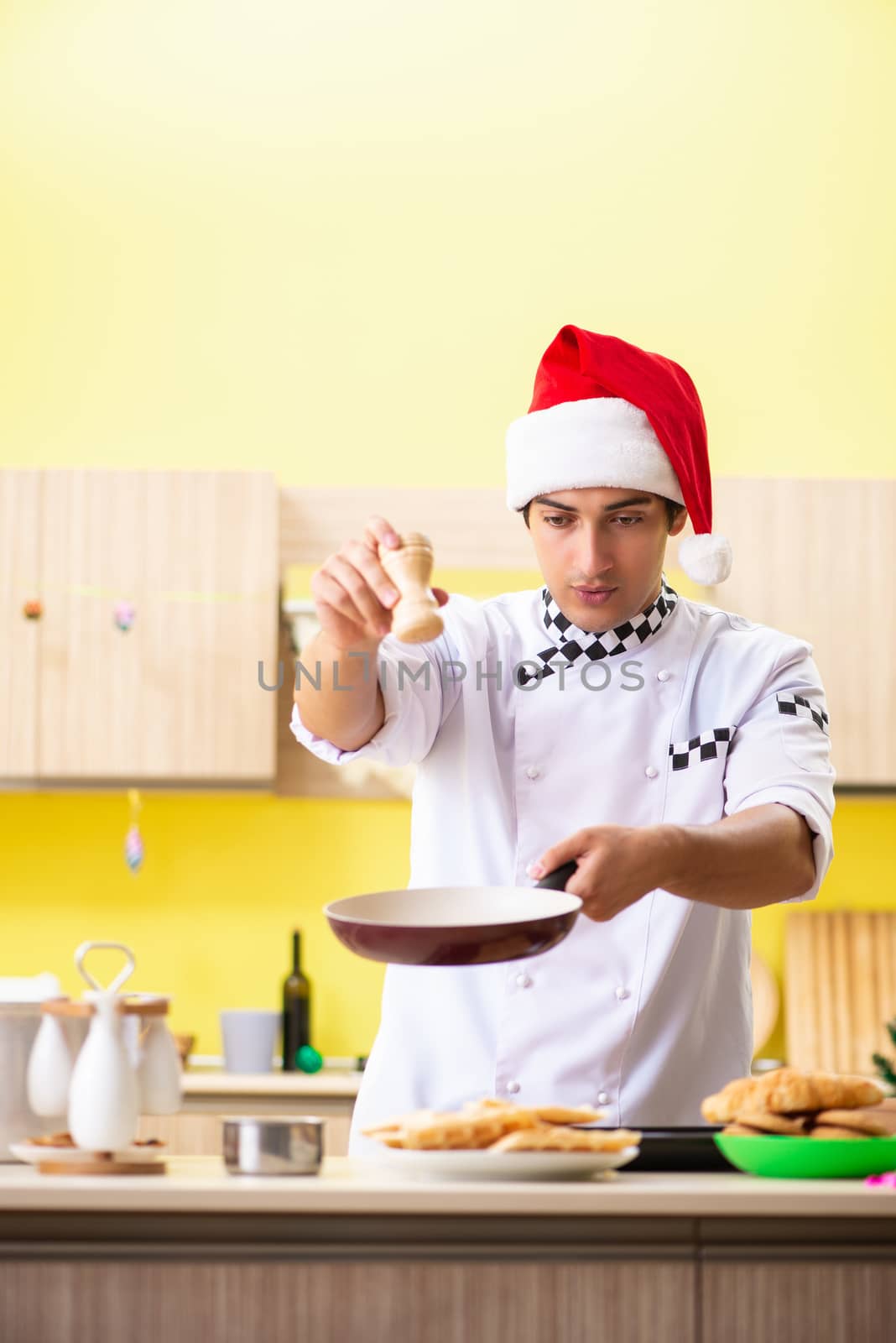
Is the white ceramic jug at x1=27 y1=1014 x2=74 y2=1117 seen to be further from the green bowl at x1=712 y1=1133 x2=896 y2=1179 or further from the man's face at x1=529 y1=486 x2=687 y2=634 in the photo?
the man's face at x1=529 y1=486 x2=687 y2=634

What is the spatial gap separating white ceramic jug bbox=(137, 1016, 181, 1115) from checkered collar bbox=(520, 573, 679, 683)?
70cm

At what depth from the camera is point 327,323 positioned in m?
3.81

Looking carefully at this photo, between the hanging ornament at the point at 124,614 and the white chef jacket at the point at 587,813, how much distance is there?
1.56m

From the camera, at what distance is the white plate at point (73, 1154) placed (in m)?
1.24

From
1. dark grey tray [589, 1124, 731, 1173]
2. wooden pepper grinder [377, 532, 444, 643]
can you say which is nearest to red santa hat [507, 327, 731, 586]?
wooden pepper grinder [377, 532, 444, 643]

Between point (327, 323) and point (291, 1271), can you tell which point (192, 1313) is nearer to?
point (291, 1271)

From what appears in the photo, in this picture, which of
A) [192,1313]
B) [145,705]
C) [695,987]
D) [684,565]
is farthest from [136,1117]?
[145,705]

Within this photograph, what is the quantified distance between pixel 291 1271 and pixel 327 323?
2.99 metres

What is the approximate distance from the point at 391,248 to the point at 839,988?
2.07m

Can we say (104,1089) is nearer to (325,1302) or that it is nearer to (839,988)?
(325,1302)

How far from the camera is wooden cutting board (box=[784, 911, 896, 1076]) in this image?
134 inches

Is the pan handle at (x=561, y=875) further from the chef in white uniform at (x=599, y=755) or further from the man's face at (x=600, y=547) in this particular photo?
the man's face at (x=600, y=547)

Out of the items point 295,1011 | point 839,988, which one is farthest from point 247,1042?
point 839,988

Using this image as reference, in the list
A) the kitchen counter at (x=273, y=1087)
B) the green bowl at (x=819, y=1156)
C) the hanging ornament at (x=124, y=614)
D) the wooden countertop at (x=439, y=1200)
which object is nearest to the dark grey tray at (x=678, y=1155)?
the green bowl at (x=819, y=1156)
